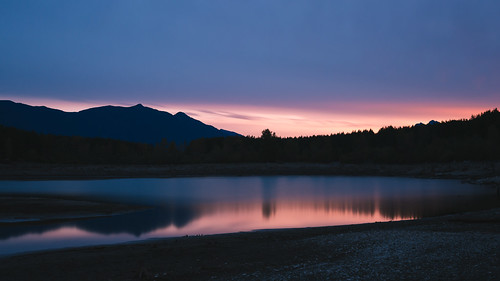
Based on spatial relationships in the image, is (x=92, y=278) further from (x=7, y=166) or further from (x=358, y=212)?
(x=7, y=166)

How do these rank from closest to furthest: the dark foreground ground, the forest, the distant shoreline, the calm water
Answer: the dark foreground ground → the calm water → the distant shoreline → the forest

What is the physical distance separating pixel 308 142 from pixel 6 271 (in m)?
137

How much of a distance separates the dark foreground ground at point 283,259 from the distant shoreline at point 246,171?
165ft

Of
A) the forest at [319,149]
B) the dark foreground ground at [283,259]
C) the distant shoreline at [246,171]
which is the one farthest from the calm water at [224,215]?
the forest at [319,149]

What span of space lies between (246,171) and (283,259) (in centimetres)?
7551

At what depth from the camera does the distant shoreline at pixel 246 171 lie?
6419 centimetres

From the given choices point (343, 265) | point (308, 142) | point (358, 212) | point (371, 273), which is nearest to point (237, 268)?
point (343, 265)

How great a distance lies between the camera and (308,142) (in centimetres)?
14638

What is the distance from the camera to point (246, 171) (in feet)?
289

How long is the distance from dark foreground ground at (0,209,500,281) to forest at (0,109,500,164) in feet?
247

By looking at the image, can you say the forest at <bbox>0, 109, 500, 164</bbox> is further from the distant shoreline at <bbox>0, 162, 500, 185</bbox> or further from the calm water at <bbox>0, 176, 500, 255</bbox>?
the calm water at <bbox>0, 176, 500, 255</bbox>

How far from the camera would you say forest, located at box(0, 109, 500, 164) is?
3462 inches

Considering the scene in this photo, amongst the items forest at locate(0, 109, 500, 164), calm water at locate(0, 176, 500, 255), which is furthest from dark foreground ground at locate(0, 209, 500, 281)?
forest at locate(0, 109, 500, 164)

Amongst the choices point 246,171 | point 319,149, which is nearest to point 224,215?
point 246,171
